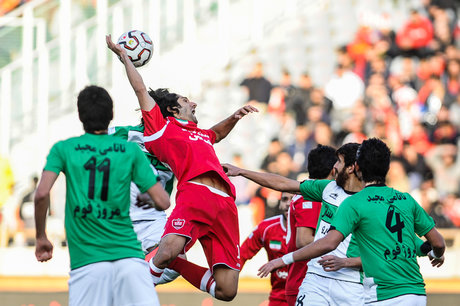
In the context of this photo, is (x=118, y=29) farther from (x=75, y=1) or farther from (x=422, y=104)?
(x=422, y=104)

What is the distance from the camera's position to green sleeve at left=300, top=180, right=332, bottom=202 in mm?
6535

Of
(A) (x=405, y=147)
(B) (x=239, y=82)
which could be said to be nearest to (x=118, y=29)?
(B) (x=239, y=82)

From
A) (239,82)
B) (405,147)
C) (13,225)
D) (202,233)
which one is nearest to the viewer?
(202,233)

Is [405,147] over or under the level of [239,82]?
under

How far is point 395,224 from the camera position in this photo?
556cm

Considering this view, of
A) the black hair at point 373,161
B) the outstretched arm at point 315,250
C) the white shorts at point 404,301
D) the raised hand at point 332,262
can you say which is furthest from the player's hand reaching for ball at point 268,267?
the black hair at point 373,161

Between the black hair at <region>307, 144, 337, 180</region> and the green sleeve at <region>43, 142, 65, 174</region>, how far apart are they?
2599mm

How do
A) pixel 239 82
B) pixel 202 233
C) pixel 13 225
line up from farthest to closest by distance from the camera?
pixel 239 82 < pixel 13 225 < pixel 202 233

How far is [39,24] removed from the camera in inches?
580

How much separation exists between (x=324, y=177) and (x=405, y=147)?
746 cm

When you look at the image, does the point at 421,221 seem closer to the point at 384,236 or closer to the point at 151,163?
the point at 384,236

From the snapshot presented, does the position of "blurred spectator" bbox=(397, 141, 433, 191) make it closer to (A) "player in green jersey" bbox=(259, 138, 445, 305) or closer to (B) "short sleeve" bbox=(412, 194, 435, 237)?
(B) "short sleeve" bbox=(412, 194, 435, 237)

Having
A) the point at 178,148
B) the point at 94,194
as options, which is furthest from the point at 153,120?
the point at 94,194

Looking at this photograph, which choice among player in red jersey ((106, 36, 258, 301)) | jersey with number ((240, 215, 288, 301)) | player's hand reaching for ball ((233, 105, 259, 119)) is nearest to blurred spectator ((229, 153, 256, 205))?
jersey with number ((240, 215, 288, 301))
